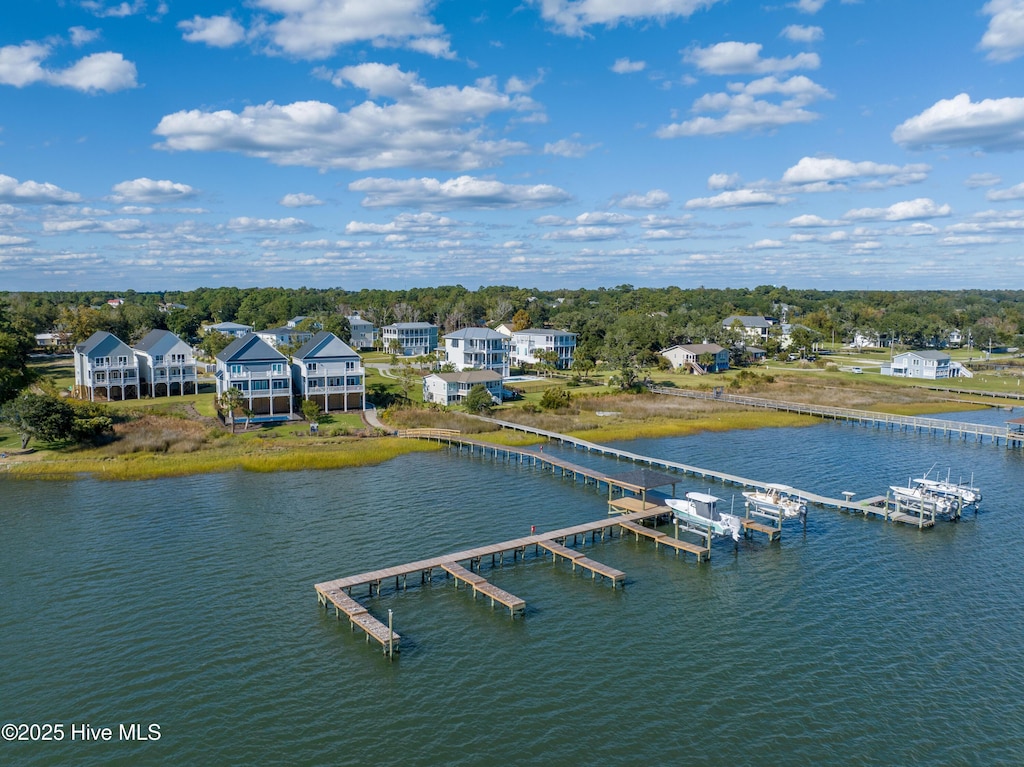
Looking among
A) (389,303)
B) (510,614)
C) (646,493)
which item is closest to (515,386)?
(646,493)

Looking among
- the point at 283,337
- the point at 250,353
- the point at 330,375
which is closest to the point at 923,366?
the point at 330,375

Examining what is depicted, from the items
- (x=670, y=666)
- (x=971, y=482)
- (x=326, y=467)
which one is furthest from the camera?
(x=326, y=467)

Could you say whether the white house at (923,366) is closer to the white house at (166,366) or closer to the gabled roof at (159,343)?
the white house at (166,366)

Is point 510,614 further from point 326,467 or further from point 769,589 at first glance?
point 326,467

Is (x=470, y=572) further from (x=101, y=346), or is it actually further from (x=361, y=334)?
(x=361, y=334)

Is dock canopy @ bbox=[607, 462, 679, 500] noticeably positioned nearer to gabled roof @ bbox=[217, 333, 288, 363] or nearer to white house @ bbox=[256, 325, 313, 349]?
gabled roof @ bbox=[217, 333, 288, 363]

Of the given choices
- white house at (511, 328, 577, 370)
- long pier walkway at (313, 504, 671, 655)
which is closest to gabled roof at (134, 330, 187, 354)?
white house at (511, 328, 577, 370)
